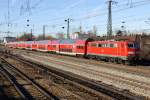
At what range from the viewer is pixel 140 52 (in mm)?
38375

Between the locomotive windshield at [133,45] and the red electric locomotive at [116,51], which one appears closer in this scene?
the red electric locomotive at [116,51]

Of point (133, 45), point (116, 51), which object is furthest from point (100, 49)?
point (133, 45)

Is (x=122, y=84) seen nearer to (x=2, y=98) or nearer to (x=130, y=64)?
(x=2, y=98)

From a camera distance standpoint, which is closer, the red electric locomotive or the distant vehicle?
the red electric locomotive

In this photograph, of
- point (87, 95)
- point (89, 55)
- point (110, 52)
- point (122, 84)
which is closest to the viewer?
point (87, 95)

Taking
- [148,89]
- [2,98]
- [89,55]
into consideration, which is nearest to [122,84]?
[148,89]

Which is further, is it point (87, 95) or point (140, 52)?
point (140, 52)

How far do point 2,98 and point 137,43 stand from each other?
2600 centimetres

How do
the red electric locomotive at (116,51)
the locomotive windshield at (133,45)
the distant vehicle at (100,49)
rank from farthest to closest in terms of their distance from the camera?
1. the locomotive windshield at (133,45)
2. the distant vehicle at (100,49)
3. the red electric locomotive at (116,51)

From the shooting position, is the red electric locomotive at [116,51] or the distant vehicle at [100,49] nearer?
the red electric locomotive at [116,51]

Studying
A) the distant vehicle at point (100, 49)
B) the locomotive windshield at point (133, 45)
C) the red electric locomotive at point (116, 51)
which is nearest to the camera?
the red electric locomotive at point (116, 51)

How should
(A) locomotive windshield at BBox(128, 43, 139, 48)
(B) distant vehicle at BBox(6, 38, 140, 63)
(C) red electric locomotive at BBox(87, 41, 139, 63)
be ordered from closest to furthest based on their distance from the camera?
(C) red electric locomotive at BBox(87, 41, 139, 63) → (B) distant vehicle at BBox(6, 38, 140, 63) → (A) locomotive windshield at BBox(128, 43, 139, 48)

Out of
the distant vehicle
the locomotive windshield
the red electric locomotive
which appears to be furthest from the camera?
the locomotive windshield

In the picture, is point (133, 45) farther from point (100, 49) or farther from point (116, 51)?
point (100, 49)
